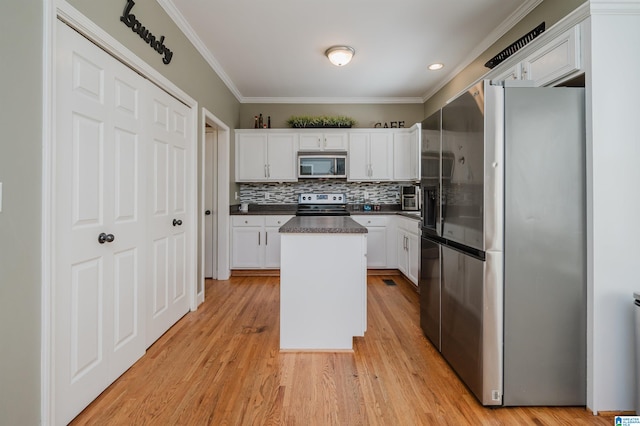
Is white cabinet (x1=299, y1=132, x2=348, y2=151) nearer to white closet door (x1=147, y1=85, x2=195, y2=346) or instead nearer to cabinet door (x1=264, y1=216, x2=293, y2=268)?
cabinet door (x1=264, y1=216, x2=293, y2=268)

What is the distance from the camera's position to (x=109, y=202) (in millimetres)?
1846

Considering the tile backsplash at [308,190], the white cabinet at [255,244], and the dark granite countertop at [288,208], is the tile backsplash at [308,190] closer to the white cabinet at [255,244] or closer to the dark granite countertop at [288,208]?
the dark granite countertop at [288,208]

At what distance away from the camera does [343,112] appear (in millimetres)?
5031

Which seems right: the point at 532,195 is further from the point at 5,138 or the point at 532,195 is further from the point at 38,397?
the point at 38,397

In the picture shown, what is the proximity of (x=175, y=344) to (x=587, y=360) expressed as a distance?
104 inches

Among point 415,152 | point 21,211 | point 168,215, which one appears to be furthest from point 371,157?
point 21,211

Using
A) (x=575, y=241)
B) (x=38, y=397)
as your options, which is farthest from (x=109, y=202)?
(x=575, y=241)

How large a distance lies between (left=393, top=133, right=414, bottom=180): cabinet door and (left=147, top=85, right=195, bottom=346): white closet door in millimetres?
3044

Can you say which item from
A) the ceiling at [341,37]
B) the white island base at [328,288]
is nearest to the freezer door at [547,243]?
the white island base at [328,288]

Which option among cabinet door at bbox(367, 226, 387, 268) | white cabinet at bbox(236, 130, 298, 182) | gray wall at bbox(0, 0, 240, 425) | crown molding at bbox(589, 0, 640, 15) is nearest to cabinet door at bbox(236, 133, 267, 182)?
white cabinet at bbox(236, 130, 298, 182)

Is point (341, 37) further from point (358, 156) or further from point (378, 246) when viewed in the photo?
point (378, 246)

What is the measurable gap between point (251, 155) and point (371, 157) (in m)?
1.84

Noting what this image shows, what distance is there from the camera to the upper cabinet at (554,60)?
5.54 feet

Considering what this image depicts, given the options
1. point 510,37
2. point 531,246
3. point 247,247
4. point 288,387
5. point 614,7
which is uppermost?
point 510,37
